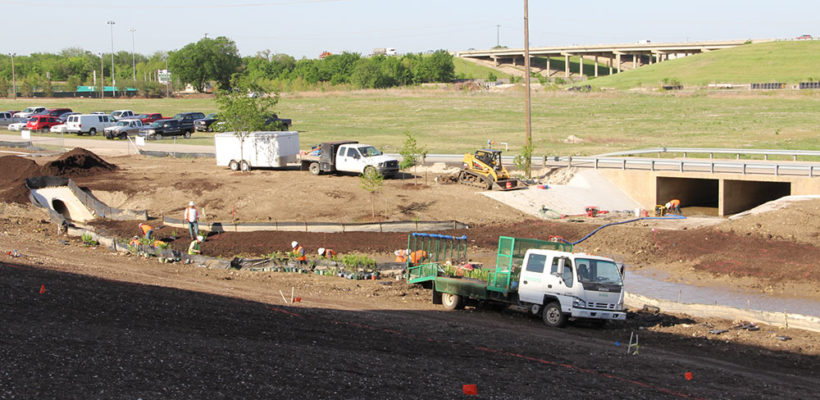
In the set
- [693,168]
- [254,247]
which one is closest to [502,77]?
[693,168]

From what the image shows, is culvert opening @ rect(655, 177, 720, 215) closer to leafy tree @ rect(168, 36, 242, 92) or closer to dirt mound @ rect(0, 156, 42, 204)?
dirt mound @ rect(0, 156, 42, 204)

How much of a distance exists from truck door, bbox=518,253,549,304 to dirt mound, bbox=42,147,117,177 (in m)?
29.9

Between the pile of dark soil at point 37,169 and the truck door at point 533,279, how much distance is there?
2468cm

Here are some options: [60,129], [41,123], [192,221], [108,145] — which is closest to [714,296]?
[192,221]

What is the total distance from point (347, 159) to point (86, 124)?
34.6 meters

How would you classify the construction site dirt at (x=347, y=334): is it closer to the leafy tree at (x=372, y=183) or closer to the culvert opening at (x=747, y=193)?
the leafy tree at (x=372, y=183)

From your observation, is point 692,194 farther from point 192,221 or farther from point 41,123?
point 41,123

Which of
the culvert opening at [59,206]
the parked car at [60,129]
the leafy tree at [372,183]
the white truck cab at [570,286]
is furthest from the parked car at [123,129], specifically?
the white truck cab at [570,286]

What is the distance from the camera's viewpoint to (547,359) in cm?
1436

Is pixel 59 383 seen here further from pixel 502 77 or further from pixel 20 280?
pixel 502 77

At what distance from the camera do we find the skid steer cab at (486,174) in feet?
124

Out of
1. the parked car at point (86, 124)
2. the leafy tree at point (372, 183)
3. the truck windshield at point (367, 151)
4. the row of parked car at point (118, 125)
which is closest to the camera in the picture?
the leafy tree at point (372, 183)

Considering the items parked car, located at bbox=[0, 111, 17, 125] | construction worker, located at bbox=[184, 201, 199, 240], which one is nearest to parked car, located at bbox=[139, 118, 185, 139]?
parked car, located at bbox=[0, 111, 17, 125]

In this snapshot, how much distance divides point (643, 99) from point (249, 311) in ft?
307
